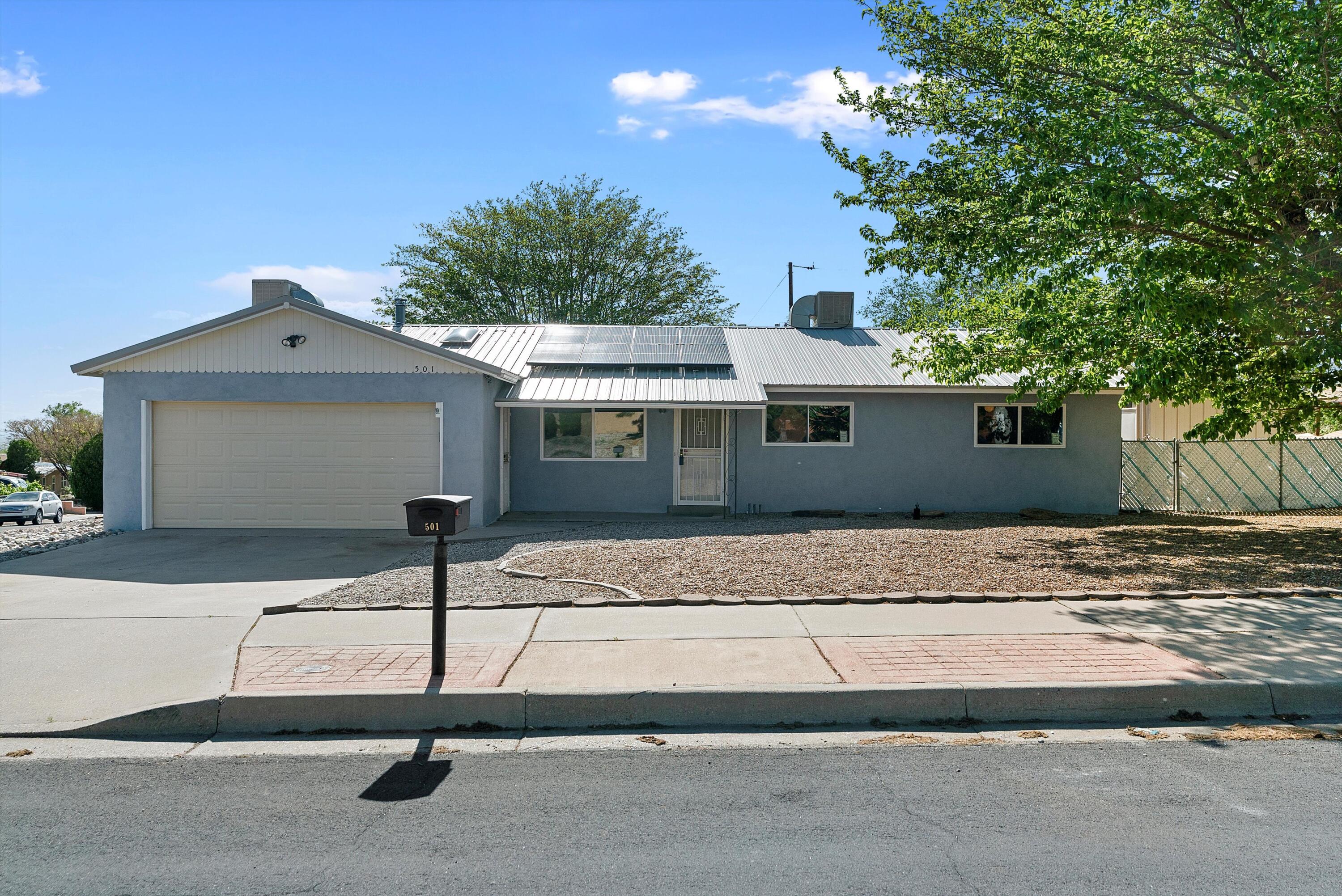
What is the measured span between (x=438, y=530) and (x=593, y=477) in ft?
35.4

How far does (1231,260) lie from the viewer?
33.3 ft

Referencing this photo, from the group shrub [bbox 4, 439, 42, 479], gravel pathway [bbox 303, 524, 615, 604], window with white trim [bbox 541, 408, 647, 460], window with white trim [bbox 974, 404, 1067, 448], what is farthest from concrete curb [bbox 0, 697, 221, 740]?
shrub [bbox 4, 439, 42, 479]

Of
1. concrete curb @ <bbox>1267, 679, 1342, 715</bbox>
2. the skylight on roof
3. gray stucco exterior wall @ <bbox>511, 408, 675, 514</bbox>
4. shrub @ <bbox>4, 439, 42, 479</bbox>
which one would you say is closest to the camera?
concrete curb @ <bbox>1267, 679, 1342, 715</bbox>

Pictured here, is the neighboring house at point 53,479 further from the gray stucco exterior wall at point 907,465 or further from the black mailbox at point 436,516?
the black mailbox at point 436,516

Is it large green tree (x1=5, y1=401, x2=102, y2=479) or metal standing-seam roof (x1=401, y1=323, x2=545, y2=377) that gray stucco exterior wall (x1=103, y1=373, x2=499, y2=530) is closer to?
metal standing-seam roof (x1=401, y1=323, x2=545, y2=377)

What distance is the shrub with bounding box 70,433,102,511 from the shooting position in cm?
2854

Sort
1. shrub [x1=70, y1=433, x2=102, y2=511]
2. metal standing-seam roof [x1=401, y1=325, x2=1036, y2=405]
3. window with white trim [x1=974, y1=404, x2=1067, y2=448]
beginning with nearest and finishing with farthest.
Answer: metal standing-seam roof [x1=401, y1=325, x2=1036, y2=405], window with white trim [x1=974, y1=404, x2=1067, y2=448], shrub [x1=70, y1=433, x2=102, y2=511]

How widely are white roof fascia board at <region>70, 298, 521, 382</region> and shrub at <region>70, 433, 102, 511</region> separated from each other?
658 inches

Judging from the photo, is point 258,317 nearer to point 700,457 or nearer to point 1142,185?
point 700,457

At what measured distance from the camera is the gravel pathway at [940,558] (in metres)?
9.18

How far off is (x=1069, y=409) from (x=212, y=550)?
1527 centimetres

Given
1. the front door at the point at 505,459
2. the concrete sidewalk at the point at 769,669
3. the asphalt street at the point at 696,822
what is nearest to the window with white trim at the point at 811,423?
the front door at the point at 505,459

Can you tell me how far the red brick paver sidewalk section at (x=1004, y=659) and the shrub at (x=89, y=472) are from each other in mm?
29311

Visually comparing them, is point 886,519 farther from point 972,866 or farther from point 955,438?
point 972,866
